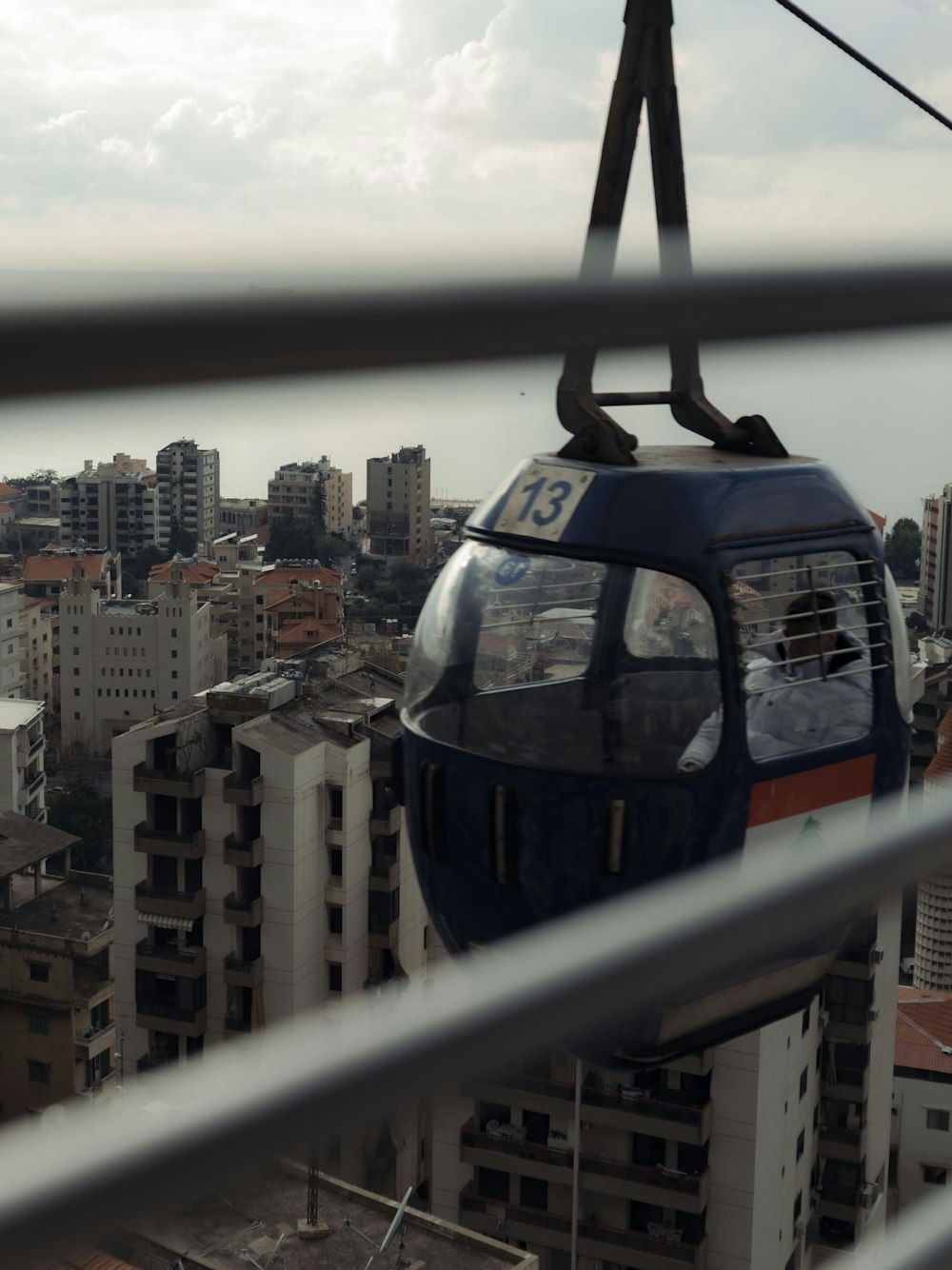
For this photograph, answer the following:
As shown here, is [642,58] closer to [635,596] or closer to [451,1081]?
[635,596]

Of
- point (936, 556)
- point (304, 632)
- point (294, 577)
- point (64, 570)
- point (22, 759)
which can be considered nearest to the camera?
point (936, 556)

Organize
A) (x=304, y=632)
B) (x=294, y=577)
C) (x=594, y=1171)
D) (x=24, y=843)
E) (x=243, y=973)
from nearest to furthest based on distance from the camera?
(x=594, y=1171), (x=243, y=973), (x=24, y=843), (x=304, y=632), (x=294, y=577)

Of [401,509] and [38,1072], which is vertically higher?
[401,509]

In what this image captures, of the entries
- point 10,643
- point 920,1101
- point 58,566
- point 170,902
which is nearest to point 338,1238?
point 170,902

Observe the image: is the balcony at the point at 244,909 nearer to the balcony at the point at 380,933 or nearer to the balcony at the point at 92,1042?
the balcony at the point at 380,933

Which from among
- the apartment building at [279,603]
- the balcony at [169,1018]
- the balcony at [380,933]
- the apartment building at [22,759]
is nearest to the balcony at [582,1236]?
the balcony at [380,933]

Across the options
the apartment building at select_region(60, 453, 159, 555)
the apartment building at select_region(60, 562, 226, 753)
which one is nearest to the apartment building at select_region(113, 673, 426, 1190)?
the apartment building at select_region(60, 562, 226, 753)

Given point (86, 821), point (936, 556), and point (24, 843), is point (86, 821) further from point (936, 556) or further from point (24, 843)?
point (936, 556)
